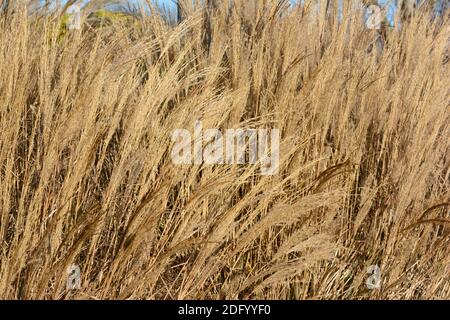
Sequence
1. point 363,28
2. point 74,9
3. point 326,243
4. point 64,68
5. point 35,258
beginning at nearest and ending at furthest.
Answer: point 35,258
point 326,243
point 64,68
point 74,9
point 363,28

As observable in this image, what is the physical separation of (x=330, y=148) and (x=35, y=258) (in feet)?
3.93

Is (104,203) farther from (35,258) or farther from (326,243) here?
(326,243)

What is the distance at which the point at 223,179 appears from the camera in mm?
2242

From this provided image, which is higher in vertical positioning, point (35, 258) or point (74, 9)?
point (74, 9)

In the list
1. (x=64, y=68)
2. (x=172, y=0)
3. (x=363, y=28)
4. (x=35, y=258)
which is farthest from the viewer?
(x=172, y=0)

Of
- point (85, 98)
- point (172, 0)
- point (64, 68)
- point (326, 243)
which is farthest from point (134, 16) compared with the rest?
point (326, 243)

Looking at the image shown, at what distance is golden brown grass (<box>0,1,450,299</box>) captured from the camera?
7.39ft

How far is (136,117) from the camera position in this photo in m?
2.44

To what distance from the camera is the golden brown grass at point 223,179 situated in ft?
7.39

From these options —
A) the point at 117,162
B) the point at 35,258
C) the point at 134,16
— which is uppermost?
the point at 134,16

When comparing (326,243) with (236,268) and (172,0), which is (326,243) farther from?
(172,0)

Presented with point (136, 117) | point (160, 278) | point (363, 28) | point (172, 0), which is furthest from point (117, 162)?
point (172, 0)

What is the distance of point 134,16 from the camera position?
4.35 metres
